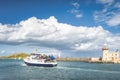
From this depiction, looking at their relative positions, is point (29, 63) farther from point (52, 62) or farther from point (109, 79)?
point (109, 79)

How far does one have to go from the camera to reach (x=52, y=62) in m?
144

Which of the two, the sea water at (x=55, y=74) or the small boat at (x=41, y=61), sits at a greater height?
the small boat at (x=41, y=61)

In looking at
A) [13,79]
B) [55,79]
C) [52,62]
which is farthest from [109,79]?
[52,62]

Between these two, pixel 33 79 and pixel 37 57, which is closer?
pixel 33 79

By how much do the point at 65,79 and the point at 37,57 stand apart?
236ft

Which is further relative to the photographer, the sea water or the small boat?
the small boat

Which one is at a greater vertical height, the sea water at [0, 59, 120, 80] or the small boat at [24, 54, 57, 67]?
the small boat at [24, 54, 57, 67]

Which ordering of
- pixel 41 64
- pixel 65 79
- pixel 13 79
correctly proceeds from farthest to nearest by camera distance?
pixel 41 64, pixel 65 79, pixel 13 79

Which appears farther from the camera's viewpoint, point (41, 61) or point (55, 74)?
point (41, 61)

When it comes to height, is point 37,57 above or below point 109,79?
above

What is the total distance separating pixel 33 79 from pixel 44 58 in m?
68.6

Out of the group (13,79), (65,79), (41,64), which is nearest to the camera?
(13,79)

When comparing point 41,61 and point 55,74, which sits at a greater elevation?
point 41,61

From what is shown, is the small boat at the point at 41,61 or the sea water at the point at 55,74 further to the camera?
the small boat at the point at 41,61
